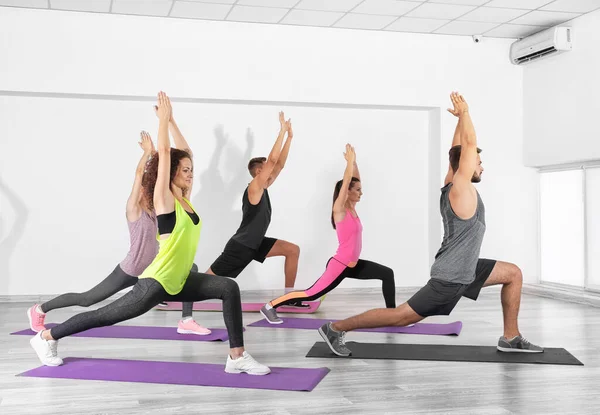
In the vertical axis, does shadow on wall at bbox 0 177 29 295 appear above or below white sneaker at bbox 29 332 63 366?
above

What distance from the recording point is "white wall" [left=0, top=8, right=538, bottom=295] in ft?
22.1

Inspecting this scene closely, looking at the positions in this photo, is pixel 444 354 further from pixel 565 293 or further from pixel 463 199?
pixel 565 293

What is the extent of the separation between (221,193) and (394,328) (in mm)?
2733

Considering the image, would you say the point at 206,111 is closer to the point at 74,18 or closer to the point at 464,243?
the point at 74,18

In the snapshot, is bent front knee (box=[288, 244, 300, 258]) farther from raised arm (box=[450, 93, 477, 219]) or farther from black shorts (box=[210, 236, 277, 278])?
raised arm (box=[450, 93, 477, 219])

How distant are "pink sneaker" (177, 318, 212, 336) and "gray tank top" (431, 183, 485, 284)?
1.72 metres

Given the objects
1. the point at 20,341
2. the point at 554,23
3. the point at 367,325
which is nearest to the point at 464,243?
the point at 367,325

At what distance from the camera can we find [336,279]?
5.11 m

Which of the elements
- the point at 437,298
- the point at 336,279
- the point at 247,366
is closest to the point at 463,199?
the point at 437,298

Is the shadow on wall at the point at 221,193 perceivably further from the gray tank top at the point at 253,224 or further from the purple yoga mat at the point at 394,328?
the purple yoga mat at the point at 394,328

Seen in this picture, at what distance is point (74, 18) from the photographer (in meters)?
6.65

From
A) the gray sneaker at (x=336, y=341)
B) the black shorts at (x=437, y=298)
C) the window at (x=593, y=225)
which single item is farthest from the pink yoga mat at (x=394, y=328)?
the window at (x=593, y=225)

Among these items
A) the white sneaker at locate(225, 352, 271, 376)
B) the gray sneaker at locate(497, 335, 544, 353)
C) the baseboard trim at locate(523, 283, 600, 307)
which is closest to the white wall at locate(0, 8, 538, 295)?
the baseboard trim at locate(523, 283, 600, 307)

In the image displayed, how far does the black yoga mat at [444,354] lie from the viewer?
3.97 m
